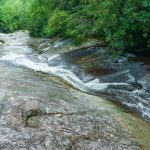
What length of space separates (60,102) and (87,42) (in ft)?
42.9

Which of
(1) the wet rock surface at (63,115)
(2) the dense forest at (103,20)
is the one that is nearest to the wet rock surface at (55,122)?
(1) the wet rock surface at (63,115)

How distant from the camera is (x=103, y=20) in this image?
17.7m

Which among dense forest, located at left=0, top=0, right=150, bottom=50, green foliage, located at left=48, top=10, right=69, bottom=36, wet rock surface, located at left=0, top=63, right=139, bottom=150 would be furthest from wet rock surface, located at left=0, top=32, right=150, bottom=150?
green foliage, located at left=48, top=10, right=69, bottom=36

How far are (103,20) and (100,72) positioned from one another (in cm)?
300

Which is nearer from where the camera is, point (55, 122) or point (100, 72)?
point (55, 122)

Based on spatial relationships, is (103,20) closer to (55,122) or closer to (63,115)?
(63,115)

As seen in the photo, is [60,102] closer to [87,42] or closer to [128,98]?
[128,98]

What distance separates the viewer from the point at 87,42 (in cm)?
2350

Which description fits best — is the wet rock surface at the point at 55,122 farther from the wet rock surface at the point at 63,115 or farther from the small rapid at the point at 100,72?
the small rapid at the point at 100,72

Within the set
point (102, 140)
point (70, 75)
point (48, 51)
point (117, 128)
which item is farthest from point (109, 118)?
point (48, 51)

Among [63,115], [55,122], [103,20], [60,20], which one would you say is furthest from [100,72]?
[60,20]

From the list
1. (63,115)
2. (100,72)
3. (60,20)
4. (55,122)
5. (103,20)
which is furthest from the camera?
(60,20)

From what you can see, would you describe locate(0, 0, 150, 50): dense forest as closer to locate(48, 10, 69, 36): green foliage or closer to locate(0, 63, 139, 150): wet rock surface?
locate(48, 10, 69, 36): green foliage

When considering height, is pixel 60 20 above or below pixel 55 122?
below
